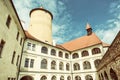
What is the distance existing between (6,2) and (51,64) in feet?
54.8

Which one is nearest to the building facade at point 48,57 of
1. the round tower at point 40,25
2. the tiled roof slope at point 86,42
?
the round tower at point 40,25

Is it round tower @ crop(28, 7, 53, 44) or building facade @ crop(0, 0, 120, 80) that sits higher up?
round tower @ crop(28, 7, 53, 44)

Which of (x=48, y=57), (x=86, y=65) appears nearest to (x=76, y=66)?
(x=86, y=65)

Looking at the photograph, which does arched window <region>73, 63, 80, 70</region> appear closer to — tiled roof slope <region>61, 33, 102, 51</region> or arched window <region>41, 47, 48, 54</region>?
tiled roof slope <region>61, 33, 102, 51</region>

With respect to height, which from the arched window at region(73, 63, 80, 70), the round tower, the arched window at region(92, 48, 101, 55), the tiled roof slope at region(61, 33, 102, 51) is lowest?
the arched window at region(73, 63, 80, 70)

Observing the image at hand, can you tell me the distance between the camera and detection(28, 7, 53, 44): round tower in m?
27.5

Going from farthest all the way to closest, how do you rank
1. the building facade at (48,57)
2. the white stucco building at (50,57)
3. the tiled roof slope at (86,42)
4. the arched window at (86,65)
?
the tiled roof slope at (86,42) < the arched window at (86,65) < the white stucco building at (50,57) < the building facade at (48,57)

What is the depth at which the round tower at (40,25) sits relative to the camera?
2752 centimetres

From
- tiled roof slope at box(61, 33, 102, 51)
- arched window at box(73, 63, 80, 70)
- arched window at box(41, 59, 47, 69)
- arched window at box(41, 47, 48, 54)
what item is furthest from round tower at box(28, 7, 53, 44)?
arched window at box(73, 63, 80, 70)

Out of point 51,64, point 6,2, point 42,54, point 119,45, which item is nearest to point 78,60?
point 51,64

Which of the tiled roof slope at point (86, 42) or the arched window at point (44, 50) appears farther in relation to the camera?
the tiled roof slope at point (86, 42)

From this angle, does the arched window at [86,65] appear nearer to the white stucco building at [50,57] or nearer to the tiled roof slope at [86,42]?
the white stucco building at [50,57]

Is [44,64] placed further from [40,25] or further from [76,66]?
[40,25]

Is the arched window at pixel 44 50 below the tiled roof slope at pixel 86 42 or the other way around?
below
